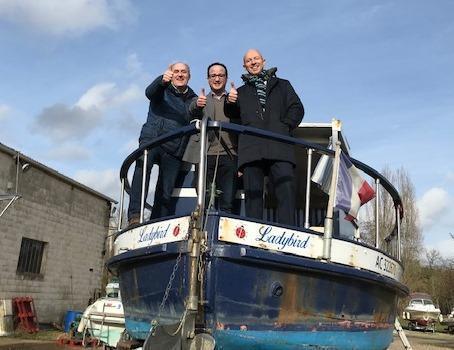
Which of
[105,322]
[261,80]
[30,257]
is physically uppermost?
[261,80]

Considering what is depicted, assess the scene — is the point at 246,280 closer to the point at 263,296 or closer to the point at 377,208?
the point at 263,296

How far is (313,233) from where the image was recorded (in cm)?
464

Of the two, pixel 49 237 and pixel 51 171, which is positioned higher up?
pixel 51 171

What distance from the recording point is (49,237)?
58.1 ft

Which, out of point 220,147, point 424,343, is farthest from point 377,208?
point 424,343

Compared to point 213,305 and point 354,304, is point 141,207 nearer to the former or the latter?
point 213,305

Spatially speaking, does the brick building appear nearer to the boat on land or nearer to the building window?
the building window

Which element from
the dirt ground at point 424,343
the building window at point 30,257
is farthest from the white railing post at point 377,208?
the building window at point 30,257

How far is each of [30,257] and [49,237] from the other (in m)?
1.00

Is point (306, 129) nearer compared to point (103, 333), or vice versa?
point (306, 129)

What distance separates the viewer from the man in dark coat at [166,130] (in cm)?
554

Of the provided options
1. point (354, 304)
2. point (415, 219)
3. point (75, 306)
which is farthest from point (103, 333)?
point (415, 219)

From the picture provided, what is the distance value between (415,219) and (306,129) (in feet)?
119

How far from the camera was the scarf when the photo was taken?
5.17 m
